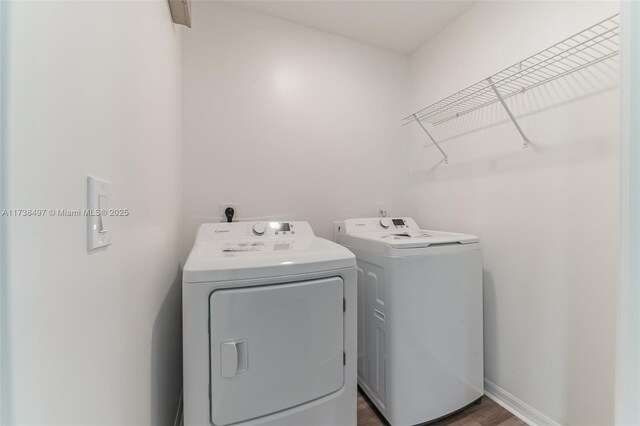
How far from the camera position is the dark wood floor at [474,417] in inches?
56.7

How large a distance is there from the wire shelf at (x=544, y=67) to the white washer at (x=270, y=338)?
4.47 ft

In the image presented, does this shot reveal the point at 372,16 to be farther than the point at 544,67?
Yes

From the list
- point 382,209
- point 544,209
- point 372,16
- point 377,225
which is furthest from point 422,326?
point 372,16

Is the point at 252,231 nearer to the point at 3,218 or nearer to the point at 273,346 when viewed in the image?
the point at 273,346

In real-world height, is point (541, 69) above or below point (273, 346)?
above

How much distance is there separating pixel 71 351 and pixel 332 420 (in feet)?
3.25

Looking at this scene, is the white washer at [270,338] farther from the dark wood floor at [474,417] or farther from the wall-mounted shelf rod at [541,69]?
the wall-mounted shelf rod at [541,69]

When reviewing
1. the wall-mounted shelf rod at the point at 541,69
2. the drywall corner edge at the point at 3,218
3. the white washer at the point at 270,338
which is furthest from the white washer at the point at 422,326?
the drywall corner edge at the point at 3,218

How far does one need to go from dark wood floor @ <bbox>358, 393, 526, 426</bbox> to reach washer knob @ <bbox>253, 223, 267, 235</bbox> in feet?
4.07

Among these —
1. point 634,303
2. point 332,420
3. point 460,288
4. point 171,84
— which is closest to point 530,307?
point 460,288

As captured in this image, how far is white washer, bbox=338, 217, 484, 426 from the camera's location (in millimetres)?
1340

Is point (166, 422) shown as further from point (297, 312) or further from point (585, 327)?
point (585, 327)

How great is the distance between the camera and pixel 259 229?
5.17ft

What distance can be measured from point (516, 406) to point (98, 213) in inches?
86.2
